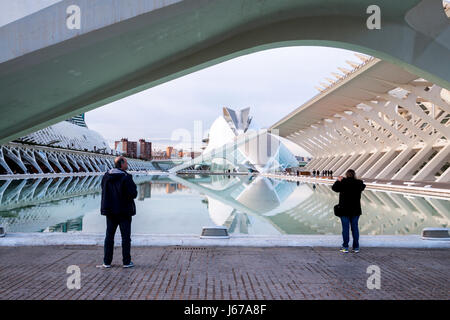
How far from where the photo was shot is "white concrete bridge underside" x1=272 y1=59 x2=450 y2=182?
18.0m

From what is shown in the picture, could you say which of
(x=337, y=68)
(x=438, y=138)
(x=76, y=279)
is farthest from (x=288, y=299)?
(x=438, y=138)

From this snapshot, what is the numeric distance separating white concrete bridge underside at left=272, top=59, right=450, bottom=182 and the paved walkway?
14.1 m

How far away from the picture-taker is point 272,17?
492cm

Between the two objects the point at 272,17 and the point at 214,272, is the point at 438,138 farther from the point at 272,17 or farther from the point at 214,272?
the point at 214,272

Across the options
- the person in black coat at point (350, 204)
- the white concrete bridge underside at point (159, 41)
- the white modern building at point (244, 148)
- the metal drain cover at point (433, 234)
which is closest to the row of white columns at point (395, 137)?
the white modern building at point (244, 148)

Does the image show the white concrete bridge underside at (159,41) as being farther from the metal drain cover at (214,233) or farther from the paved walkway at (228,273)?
the metal drain cover at (214,233)

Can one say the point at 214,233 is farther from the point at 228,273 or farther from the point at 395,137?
the point at 395,137

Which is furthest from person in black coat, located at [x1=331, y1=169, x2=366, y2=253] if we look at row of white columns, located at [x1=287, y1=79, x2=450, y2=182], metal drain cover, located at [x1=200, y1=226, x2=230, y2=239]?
row of white columns, located at [x1=287, y1=79, x2=450, y2=182]

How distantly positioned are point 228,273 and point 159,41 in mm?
2884

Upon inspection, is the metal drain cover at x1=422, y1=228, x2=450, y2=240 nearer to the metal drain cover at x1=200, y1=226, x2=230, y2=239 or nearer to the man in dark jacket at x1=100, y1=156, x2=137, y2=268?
the metal drain cover at x1=200, y1=226, x2=230, y2=239

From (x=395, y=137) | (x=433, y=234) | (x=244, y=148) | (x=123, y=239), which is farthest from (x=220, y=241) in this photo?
(x=244, y=148)

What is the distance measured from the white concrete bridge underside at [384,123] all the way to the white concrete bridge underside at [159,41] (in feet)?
37.3

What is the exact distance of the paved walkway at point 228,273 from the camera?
104 inches
